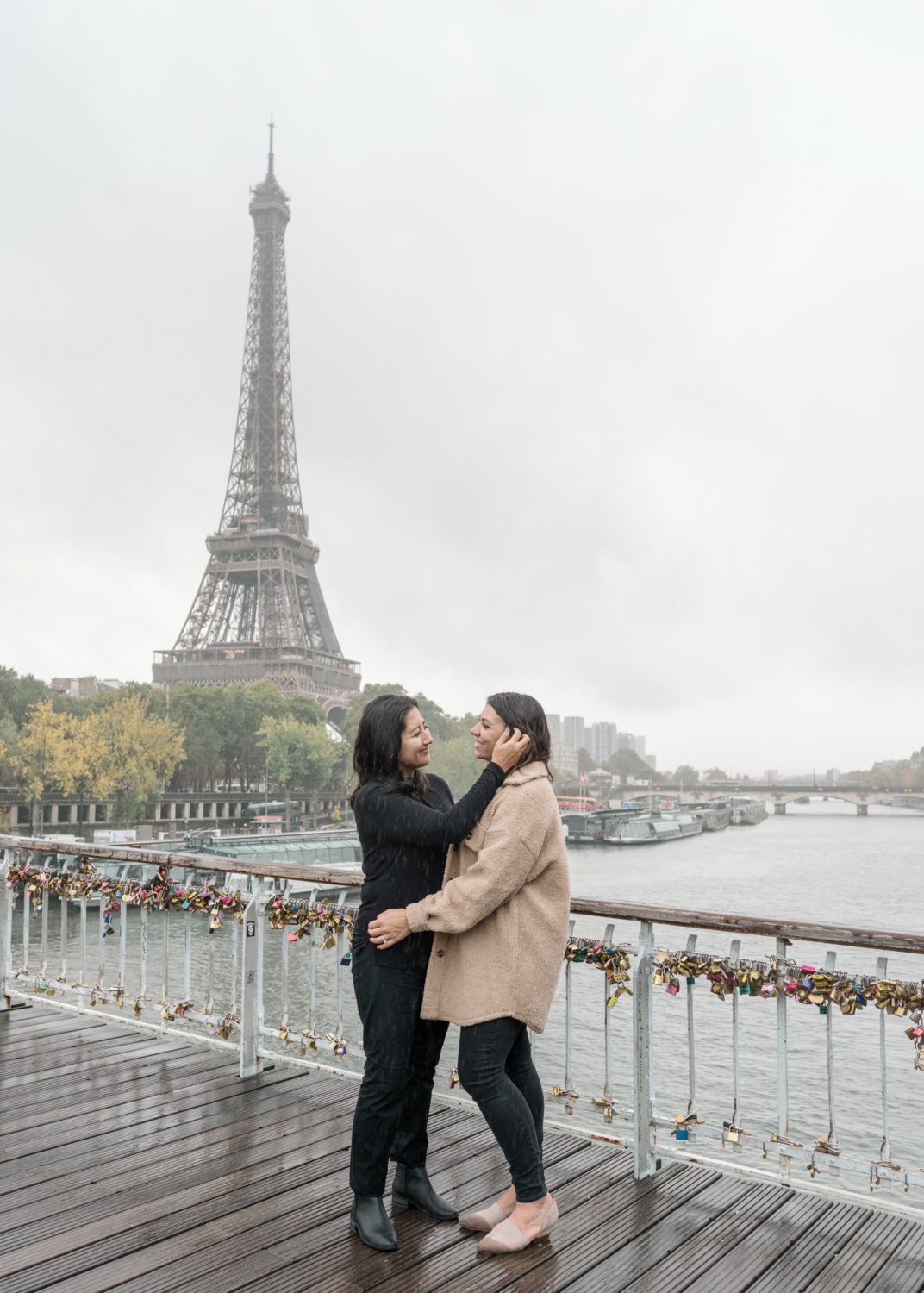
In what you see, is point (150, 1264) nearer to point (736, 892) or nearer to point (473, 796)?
point (473, 796)

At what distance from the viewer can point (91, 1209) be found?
10.8ft

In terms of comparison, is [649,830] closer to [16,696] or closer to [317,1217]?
[16,696]

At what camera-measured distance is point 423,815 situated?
2.88 meters

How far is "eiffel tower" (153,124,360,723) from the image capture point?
6719 centimetres

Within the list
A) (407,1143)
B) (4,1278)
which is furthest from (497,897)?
(4,1278)

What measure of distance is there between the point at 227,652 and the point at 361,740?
66189 millimetres

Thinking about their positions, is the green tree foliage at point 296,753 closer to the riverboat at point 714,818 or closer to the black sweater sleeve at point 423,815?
the riverboat at point 714,818

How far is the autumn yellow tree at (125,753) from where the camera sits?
41.9 m

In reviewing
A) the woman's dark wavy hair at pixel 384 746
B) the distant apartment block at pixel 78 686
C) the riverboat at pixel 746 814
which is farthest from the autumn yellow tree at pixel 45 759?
the riverboat at pixel 746 814

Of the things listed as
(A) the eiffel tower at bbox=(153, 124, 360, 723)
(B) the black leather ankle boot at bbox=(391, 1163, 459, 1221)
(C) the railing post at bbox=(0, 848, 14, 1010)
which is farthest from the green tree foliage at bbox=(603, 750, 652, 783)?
(B) the black leather ankle boot at bbox=(391, 1163, 459, 1221)

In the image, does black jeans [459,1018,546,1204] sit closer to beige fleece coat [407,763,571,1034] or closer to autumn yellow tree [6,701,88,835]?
beige fleece coat [407,763,571,1034]

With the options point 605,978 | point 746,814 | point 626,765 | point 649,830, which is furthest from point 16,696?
point 626,765

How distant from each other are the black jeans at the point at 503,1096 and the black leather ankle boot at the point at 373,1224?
0.43 metres

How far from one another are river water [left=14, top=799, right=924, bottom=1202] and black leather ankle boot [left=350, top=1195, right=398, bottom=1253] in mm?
1158
